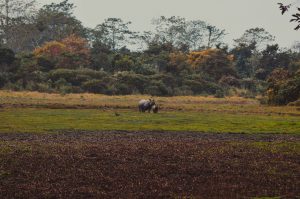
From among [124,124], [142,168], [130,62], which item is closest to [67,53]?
[130,62]

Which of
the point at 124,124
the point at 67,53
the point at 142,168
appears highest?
the point at 67,53

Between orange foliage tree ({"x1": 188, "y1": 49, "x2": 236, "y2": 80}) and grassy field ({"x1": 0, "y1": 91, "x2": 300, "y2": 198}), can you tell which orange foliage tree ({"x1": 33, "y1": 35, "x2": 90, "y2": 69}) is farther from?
grassy field ({"x1": 0, "y1": 91, "x2": 300, "y2": 198})

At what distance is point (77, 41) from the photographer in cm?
9425

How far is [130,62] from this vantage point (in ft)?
280

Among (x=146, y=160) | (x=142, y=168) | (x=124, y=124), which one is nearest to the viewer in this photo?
(x=142, y=168)

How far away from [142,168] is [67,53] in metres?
70.2

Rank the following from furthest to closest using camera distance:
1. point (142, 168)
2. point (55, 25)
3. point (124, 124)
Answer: point (55, 25) → point (124, 124) → point (142, 168)

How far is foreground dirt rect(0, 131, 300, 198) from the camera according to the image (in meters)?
14.1

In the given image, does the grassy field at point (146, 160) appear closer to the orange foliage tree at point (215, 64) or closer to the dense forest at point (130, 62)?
the dense forest at point (130, 62)

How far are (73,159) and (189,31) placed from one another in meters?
117

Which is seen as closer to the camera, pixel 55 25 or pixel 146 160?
pixel 146 160

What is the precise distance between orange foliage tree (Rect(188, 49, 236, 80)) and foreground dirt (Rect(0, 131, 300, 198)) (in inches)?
2735

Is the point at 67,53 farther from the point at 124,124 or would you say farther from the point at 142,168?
the point at 142,168

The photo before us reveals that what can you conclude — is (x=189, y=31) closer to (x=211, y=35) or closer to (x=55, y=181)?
(x=211, y=35)
